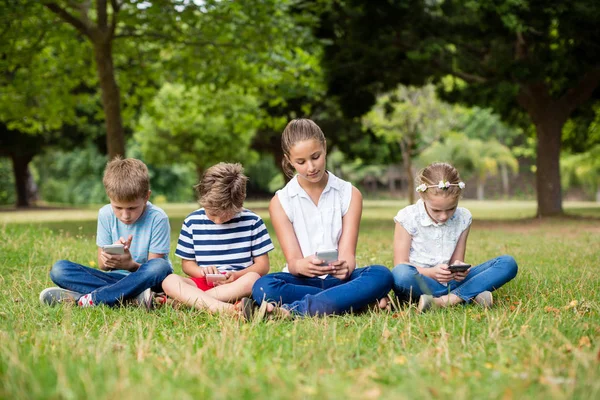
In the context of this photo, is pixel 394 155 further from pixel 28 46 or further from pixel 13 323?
pixel 13 323

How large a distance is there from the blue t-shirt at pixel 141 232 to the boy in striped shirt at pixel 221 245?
0.50ft

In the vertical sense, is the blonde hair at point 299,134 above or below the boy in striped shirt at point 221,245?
above

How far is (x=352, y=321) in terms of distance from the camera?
402 centimetres

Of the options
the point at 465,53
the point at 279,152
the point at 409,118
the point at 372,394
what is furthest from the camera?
the point at 279,152

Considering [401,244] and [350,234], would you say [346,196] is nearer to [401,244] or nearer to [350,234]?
[350,234]

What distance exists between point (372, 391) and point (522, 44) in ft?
47.9

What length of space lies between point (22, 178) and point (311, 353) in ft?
106

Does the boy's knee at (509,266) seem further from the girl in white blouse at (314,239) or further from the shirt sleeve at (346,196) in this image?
the shirt sleeve at (346,196)

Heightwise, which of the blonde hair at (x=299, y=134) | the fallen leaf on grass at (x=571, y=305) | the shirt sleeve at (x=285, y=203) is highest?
the blonde hair at (x=299, y=134)

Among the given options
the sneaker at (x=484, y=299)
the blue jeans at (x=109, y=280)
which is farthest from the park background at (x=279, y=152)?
the blue jeans at (x=109, y=280)

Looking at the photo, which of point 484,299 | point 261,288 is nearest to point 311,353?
point 261,288

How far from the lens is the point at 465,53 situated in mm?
15891

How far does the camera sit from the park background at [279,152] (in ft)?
8.55

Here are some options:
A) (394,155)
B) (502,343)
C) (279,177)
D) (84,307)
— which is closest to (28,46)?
(84,307)
